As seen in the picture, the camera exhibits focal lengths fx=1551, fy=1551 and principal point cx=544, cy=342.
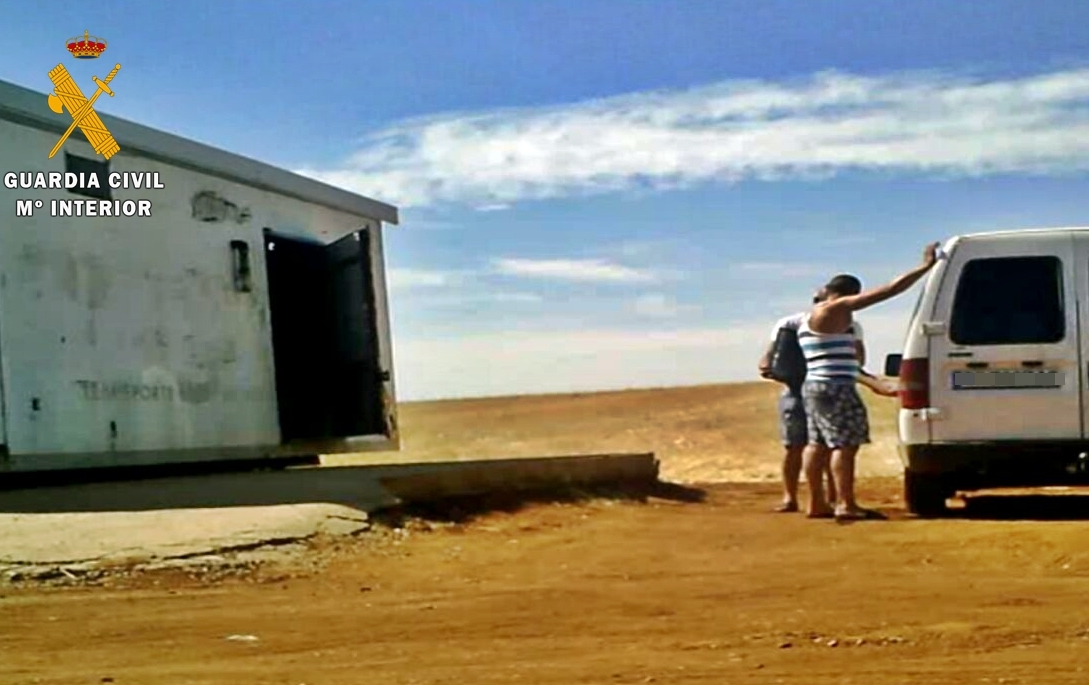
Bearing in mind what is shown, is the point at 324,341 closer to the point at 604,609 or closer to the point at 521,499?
the point at 521,499

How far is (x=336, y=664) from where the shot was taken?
16.5 ft

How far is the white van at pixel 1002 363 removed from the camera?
29.4 feet

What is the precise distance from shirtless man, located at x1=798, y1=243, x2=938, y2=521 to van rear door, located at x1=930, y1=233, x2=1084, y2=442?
1.88ft

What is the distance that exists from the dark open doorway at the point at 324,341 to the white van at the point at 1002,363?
260 inches

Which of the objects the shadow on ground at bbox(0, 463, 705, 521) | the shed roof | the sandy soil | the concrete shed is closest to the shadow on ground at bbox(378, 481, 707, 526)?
the shadow on ground at bbox(0, 463, 705, 521)

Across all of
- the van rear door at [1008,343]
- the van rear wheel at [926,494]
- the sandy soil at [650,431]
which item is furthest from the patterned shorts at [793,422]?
the sandy soil at [650,431]

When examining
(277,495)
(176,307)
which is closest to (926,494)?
(277,495)

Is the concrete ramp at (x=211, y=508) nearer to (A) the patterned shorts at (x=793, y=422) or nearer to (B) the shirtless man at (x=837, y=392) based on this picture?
(A) the patterned shorts at (x=793, y=422)

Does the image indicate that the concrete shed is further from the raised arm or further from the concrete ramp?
the raised arm

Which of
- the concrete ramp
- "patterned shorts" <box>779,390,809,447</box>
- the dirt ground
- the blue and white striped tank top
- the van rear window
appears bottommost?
the dirt ground

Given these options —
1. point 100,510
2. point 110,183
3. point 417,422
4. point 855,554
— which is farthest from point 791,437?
point 417,422

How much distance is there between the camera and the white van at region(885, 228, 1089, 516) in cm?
896

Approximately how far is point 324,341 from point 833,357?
261 inches

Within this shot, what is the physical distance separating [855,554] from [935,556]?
39cm
